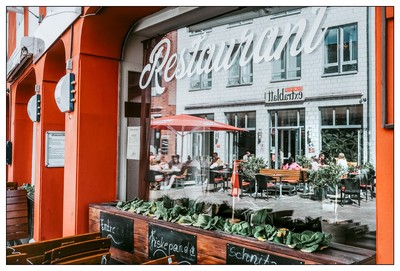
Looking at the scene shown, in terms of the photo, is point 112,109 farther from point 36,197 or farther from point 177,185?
point 36,197

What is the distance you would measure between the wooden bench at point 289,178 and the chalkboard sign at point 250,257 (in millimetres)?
882

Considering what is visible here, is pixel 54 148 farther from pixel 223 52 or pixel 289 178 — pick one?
pixel 289 178

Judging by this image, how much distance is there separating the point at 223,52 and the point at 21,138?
5.73 metres

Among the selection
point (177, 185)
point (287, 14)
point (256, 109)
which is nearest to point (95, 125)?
point (177, 185)

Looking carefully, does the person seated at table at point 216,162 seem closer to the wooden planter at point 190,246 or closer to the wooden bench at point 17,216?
the wooden planter at point 190,246

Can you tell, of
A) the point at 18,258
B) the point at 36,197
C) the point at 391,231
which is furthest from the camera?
the point at 36,197

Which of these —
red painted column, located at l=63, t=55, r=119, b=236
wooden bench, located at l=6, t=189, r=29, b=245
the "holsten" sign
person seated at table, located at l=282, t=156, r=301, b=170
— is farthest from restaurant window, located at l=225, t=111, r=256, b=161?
wooden bench, located at l=6, t=189, r=29, b=245

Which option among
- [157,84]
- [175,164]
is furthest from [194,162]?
[157,84]

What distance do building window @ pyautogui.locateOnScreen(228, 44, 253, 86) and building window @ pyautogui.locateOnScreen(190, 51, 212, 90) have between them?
251 millimetres

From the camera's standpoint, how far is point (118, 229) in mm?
4012

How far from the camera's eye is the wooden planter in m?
2.58

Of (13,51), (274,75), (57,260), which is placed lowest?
(57,260)

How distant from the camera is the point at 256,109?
3.73 meters

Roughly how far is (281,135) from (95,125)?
2043 mm
